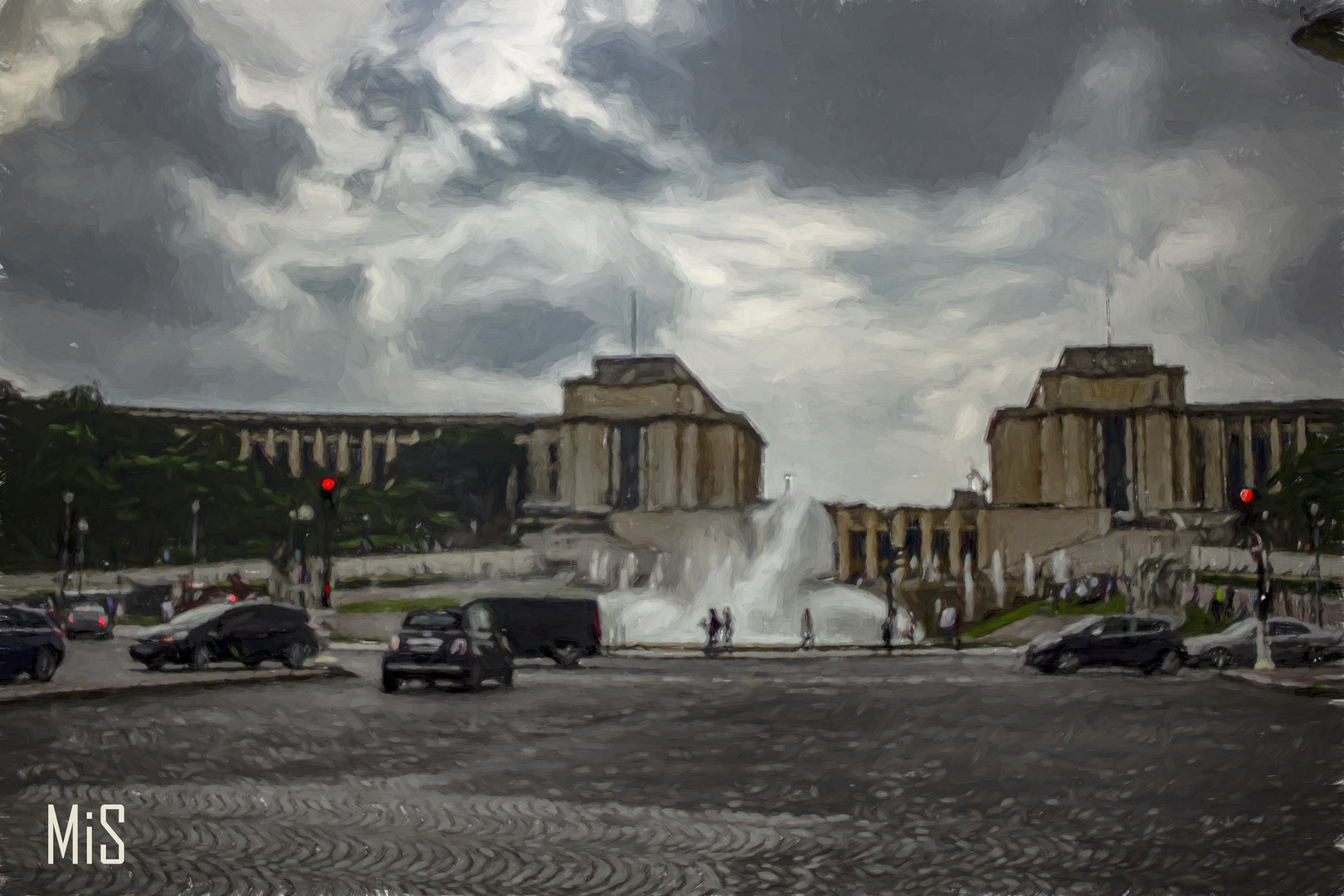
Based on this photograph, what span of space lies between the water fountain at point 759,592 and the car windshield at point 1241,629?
11011 millimetres

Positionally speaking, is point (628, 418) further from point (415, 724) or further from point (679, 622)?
point (415, 724)

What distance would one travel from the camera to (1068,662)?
23.5 meters

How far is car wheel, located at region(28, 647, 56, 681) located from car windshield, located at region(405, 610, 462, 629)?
4.75 meters

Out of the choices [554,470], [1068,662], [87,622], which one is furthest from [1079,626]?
[554,470]

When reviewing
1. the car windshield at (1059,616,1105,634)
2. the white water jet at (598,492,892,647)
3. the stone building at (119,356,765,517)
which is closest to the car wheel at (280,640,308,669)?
the white water jet at (598,492,892,647)

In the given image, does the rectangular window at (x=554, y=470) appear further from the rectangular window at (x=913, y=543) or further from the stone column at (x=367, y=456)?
the rectangular window at (x=913, y=543)

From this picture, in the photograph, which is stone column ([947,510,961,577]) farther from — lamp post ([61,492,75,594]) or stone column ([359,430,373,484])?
lamp post ([61,492,75,594])

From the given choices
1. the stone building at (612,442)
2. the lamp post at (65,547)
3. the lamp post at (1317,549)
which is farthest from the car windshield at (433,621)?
the stone building at (612,442)

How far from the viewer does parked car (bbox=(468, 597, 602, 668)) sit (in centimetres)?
2531

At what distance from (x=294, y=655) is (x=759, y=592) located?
34648 mm

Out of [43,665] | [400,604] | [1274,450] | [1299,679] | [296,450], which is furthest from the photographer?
[296,450]

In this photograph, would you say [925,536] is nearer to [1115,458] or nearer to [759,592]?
[1115,458]

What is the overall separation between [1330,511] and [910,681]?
7720mm

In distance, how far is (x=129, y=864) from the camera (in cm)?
724
